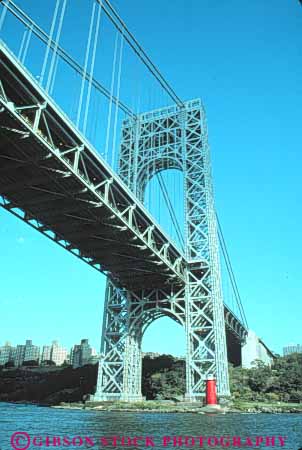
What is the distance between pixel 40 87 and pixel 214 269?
2450cm

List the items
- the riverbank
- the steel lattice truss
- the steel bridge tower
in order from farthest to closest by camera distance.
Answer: the steel bridge tower → the riverbank → the steel lattice truss

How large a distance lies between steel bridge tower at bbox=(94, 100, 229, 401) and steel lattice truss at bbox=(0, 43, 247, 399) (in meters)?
0.10

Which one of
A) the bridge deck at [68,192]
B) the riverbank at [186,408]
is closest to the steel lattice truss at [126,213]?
the bridge deck at [68,192]

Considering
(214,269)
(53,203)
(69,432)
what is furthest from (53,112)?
(214,269)

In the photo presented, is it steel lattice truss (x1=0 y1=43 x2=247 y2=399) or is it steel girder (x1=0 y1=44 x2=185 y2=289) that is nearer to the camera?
steel girder (x1=0 y1=44 x2=185 y2=289)

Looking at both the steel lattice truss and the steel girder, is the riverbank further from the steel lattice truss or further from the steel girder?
the steel girder

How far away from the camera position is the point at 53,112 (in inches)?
918

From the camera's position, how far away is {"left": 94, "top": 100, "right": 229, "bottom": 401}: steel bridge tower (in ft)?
127

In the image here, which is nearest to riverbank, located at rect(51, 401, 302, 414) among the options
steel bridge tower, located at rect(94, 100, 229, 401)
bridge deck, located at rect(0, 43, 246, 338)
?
steel bridge tower, located at rect(94, 100, 229, 401)

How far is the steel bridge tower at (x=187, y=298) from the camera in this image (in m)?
38.8

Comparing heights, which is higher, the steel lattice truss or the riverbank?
the steel lattice truss

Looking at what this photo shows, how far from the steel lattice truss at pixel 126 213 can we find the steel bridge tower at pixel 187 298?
10cm

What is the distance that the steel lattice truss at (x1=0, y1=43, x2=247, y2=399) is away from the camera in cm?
2341

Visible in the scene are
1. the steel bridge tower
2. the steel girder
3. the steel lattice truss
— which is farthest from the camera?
the steel bridge tower
